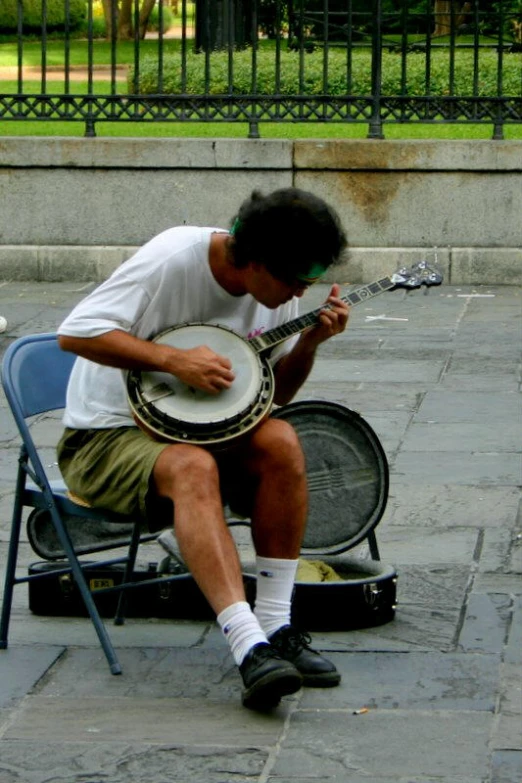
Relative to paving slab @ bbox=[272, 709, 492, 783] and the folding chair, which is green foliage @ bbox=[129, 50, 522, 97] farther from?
paving slab @ bbox=[272, 709, 492, 783]

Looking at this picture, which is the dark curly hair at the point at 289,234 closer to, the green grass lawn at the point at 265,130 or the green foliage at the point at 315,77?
the green foliage at the point at 315,77

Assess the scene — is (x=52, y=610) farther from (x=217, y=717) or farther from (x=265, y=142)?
(x=265, y=142)

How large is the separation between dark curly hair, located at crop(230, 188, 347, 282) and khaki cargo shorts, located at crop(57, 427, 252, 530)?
54 centimetres

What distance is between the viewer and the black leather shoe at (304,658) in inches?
155

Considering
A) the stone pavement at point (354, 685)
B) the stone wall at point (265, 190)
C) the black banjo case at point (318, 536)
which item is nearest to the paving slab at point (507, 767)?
the stone pavement at point (354, 685)

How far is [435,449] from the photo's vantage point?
20.8 ft

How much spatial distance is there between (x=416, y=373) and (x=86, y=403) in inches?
146

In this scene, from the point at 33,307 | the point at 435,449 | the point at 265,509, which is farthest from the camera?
the point at 33,307

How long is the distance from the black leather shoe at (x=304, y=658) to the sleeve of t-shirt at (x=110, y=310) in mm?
887

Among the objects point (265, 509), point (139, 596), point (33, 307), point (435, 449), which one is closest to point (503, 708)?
point (265, 509)

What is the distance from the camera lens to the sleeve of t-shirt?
13.4 feet

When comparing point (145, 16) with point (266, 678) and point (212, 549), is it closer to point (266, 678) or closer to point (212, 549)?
point (212, 549)

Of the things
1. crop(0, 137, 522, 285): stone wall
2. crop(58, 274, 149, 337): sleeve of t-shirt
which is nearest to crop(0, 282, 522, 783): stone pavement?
crop(58, 274, 149, 337): sleeve of t-shirt

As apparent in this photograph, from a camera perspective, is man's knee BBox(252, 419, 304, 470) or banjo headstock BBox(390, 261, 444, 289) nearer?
man's knee BBox(252, 419, 304, 470)
